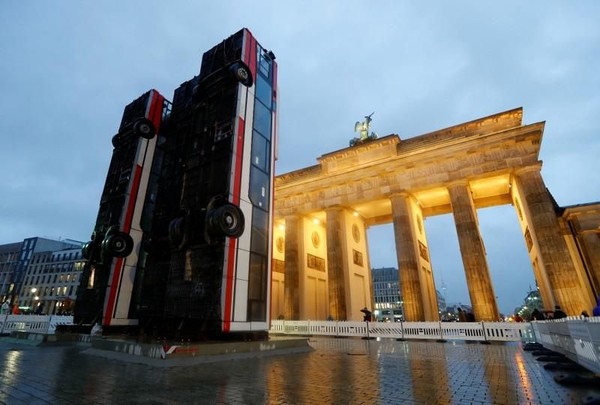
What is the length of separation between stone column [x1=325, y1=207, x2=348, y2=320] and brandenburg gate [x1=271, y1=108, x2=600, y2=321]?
0.30ft

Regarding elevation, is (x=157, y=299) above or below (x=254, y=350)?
above

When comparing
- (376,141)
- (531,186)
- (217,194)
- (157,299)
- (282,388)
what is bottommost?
(282,388)

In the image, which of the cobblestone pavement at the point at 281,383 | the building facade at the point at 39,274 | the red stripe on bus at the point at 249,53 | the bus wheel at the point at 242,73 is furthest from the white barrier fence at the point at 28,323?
the building facade at the point at 39,274

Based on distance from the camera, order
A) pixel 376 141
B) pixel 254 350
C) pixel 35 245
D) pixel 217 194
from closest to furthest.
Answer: pixel 254 350 → pixel 217 194 → pixel 376 141 → pixel 35 245

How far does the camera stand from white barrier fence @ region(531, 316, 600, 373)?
585cm

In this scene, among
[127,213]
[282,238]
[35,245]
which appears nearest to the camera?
[127,213]

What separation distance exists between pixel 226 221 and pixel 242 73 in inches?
297

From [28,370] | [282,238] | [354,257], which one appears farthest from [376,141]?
[28,370]

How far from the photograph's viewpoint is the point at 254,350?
10383 mm

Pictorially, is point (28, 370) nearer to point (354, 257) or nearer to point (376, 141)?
point (354, 257)

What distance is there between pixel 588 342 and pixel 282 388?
6.65m

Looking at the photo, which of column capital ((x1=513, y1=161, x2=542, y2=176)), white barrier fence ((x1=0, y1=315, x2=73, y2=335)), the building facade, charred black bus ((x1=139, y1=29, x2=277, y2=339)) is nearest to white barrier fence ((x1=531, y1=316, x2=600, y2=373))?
charred black bus ((x1=139, y1=29, x2=277, y2=339))

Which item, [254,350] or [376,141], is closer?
[254,350]

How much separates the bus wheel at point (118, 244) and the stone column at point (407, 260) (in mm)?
19214
